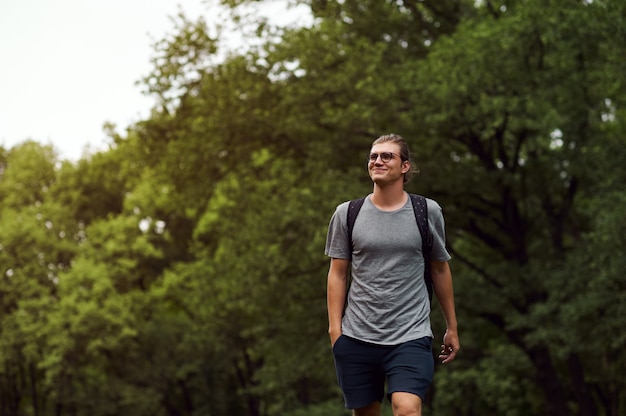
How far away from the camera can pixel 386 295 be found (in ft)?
13.9

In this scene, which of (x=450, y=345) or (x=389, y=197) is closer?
(x=389, y=197)

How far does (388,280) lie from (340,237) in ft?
1.07

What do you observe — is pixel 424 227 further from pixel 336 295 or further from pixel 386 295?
pixel 336 295

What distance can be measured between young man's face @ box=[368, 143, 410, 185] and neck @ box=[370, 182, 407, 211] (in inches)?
1.3

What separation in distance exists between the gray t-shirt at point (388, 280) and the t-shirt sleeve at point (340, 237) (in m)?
0.01

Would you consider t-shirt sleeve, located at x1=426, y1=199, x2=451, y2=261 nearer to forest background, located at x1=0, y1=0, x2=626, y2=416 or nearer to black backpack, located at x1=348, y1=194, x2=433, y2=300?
black backpack, located at x1=348, y1=194, x2=433, y2=300

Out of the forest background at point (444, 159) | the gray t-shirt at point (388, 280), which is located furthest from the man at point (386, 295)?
the forest background at point (444, 159)

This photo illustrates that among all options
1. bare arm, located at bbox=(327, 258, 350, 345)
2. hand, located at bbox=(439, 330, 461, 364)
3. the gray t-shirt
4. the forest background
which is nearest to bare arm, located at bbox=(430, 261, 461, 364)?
hand, located at bbox=(439, 330, 461, 364)

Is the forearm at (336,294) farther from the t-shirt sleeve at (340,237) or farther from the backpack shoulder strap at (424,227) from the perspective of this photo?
the backpack shoulder strap at (424,227)

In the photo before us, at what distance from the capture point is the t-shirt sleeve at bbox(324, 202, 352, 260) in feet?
14.4

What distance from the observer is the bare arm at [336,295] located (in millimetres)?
4316

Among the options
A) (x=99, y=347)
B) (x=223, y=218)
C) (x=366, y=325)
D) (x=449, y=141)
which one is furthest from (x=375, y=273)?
(x=99, y=347)

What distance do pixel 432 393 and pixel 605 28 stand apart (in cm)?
1582

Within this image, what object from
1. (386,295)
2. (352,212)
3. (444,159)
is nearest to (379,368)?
(386,295)
